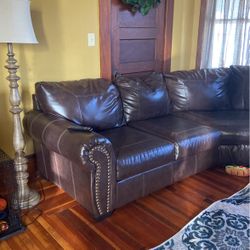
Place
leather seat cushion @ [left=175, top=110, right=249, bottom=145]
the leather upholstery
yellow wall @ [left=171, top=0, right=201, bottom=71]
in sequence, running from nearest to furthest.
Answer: the leather upholstery → leather seat cushion @ [left=175, top=110, right=249, bottom=145] → yellow wall @ [left=171, top=0, right=201, bottom=71]

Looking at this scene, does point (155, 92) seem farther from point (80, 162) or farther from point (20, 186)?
point (20, 186)

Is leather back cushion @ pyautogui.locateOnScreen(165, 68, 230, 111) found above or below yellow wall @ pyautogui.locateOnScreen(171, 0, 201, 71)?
below

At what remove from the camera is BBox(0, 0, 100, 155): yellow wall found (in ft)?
7.71

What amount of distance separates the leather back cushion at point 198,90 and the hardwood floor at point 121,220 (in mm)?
921

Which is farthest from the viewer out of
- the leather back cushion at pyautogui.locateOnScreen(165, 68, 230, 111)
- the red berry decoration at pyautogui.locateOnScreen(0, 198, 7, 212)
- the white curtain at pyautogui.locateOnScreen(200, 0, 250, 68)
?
the white curtain at pyautogui.locateOnScreen(200, 0, 250, 68)

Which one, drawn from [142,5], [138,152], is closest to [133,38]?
[142,5]

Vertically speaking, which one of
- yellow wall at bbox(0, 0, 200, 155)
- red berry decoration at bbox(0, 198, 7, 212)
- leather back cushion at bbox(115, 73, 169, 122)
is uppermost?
yellow wall at bbox(0, 0, 200, 155)

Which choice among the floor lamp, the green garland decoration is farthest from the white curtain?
the floor lamp

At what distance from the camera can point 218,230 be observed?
6.11 ft

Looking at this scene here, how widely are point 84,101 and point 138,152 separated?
2.26 feet

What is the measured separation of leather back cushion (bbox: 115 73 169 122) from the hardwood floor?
2.48ft

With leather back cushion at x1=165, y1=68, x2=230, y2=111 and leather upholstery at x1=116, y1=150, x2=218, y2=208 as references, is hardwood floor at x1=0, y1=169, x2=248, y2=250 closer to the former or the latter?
leather upholstery at x1=116, y1=150, x2=218, y2=208

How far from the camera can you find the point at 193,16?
11.9ft

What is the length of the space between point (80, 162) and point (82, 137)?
16 centimetres
